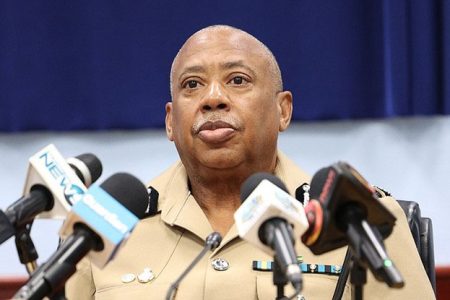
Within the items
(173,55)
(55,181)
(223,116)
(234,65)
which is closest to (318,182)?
(55,181)

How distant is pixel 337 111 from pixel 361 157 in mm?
216

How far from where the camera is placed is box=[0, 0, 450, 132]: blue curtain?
3.15 meters

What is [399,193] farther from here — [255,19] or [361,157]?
[255,19]

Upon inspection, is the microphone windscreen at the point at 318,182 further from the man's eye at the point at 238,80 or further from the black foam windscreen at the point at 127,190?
the man's eye at the point at 238,80

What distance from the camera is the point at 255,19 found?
3137 mm

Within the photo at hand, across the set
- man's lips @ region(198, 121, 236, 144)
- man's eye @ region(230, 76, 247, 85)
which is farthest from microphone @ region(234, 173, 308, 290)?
man's eye @ region(230, 76, 247, 85)

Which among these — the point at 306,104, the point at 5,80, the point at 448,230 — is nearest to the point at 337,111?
the point at 306,104

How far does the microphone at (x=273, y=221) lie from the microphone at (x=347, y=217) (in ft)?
0.09

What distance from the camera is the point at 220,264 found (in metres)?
2.14

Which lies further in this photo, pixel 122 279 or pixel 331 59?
pixel 331 59

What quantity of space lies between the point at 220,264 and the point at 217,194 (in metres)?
0.28

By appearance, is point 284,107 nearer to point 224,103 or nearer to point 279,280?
point 224,103

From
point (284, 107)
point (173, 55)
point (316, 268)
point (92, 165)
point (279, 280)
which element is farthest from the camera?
point (173, 55)

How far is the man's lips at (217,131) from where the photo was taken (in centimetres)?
221
